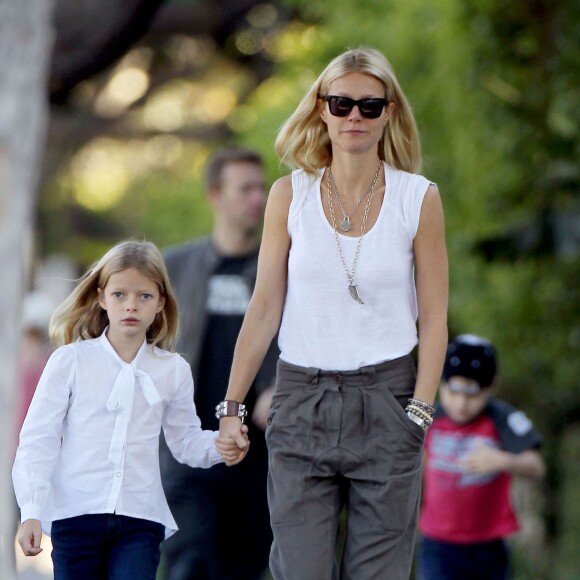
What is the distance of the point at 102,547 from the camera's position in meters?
3.99

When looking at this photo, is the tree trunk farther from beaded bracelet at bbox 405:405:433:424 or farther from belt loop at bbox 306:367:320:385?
beaded bracelet at bbox 405:405:433:424

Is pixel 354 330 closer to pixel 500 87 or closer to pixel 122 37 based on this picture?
pixel 122 37

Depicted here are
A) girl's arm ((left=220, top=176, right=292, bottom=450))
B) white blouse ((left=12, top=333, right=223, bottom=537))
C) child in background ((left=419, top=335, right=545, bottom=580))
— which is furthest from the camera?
child in background ((left=419, top=335, right=545, bottom=580))

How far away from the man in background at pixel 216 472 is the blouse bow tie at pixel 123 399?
4.81 feet

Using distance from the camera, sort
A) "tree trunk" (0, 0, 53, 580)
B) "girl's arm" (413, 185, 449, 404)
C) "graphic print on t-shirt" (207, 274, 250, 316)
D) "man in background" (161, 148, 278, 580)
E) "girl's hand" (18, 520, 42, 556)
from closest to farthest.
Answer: "girl's hand" (18, 520, 42, 556), "girl's arm" (413, 185, 449, 404), "tree trunk" (0, 0, 53, 580), "man in background" (161, 148, 278, 580), "graphic print on t-shirt" (207, 274, 250, 316)

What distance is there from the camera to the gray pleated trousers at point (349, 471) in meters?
3.90

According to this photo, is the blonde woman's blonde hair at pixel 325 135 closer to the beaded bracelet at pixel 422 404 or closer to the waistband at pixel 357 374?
the waistband at pixel 357 374

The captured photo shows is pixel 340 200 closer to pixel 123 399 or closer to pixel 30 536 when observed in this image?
pixel 123 399

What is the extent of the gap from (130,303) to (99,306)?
0.18 meters

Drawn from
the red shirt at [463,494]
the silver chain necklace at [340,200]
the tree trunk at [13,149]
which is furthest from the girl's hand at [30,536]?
the red shirt at [463,494]

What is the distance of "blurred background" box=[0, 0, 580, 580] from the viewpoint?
562cm

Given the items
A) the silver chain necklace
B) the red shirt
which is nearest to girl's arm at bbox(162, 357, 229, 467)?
the silver chain necklace

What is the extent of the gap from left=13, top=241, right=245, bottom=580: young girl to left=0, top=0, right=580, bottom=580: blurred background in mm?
572

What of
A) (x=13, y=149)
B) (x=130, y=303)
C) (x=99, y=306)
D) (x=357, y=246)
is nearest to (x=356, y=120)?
(x=357, y=246)
